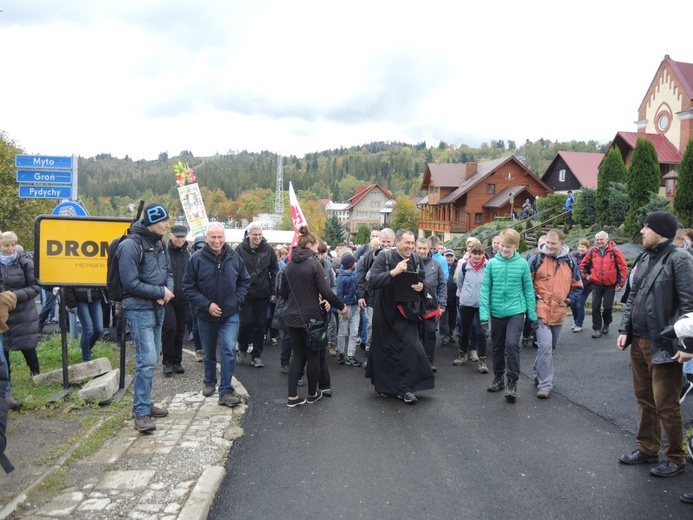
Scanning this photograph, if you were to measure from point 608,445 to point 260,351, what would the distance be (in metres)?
5.13

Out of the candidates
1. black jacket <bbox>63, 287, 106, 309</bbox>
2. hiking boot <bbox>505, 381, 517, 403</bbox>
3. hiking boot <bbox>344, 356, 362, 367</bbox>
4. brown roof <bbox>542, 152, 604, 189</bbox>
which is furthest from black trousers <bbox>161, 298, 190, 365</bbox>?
brown roof <bbox>542, 152, 604, 189</bbox>

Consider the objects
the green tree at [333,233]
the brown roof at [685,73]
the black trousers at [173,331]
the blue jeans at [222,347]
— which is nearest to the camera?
Answer: the blue jeans at [222,347]

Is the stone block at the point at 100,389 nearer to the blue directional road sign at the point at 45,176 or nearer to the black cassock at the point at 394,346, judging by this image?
the black cassock at the point at 394,346

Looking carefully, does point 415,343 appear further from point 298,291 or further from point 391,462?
point 391,462

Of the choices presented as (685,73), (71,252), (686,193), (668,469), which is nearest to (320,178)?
(685,73)

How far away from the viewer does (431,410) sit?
6.00 metres

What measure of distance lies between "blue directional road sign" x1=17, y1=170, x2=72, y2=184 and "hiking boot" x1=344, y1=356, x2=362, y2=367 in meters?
5.59

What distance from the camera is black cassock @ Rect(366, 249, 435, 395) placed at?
6324 millimetres

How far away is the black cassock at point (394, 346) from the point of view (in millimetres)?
6324

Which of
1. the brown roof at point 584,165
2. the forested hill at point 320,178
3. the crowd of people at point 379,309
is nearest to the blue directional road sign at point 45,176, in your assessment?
the crowd of people at point 379,309

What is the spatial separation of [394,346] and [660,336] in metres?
2.99

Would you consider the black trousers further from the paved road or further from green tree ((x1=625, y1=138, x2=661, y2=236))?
green tree ((x1=625, y1=138, x2=661, y2=236))

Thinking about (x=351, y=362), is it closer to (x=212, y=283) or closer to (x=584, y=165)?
(x=212, y=283)

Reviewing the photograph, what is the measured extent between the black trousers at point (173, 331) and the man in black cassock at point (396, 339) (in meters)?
2.97
